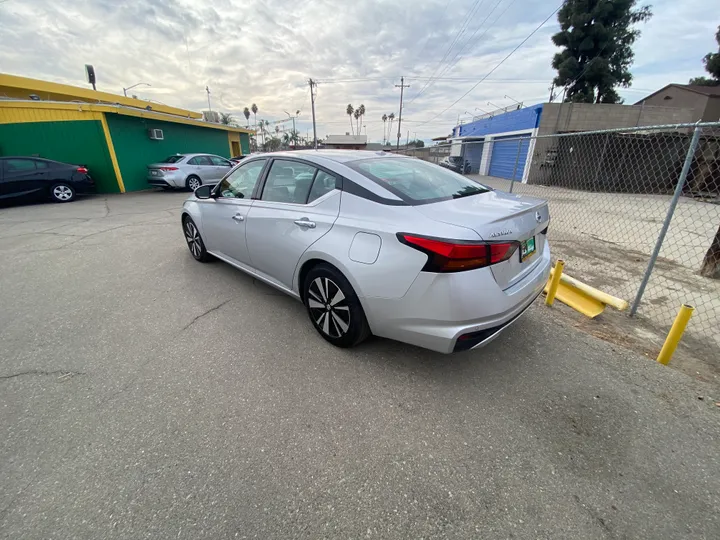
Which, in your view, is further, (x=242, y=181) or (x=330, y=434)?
(x=242, y=181)

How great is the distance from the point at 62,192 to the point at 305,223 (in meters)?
11.8

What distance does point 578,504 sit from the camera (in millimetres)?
1563

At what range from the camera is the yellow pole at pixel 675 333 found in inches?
93.7

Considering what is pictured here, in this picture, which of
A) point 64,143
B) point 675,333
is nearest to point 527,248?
point 675,333

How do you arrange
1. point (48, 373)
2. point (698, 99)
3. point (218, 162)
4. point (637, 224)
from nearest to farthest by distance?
point (48, 373) < point (637, 224) < point (218, 162) < point (698, 99)

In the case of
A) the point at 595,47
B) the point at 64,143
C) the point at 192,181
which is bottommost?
the point at 192,181

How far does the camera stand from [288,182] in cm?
304

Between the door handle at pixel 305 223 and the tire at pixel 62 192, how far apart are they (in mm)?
11633

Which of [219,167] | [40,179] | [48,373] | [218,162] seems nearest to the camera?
[48,373]

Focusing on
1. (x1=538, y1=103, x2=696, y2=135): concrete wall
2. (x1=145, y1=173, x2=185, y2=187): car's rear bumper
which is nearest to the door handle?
(x1=145, y1=173, x2=185, y2=187): car's rear bumper

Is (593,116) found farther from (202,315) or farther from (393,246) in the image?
(202,315)

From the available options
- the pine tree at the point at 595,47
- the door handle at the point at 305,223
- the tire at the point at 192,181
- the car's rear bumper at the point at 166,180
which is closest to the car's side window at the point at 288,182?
the door handle at the point at 305,223

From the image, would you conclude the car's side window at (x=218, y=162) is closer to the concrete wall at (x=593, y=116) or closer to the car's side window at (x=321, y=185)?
the car's side window at (x=321, y=185)

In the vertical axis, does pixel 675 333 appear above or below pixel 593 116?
below
